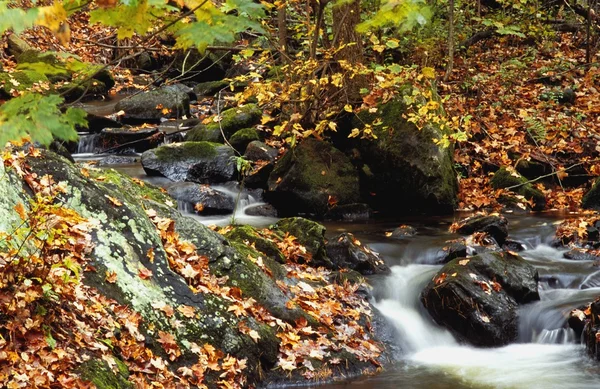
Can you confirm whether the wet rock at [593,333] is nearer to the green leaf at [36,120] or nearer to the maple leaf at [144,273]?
the maple leaf at [144,273]

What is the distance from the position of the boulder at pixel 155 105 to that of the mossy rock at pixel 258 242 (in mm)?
9227

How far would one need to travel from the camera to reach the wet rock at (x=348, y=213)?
11.4 meters

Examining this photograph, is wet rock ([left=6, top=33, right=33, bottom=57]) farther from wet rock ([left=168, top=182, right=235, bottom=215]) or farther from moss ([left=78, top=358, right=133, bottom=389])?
moss ([left=78, top=358, right=133, bottom=389])

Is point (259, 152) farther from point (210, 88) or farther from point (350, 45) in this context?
point (210, 88)

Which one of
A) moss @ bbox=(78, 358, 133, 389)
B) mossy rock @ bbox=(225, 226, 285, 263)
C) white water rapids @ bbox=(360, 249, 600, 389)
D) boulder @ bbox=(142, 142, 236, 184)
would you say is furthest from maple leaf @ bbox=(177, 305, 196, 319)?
boulder @ bbox=(142, 142, 236, 184)

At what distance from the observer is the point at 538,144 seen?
43.8 feet

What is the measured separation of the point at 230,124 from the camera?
14359 millimetres

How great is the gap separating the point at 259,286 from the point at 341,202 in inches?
207

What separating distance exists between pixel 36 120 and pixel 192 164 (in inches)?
418

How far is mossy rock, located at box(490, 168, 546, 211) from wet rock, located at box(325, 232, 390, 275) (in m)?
4.27

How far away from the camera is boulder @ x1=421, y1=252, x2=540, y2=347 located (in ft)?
24.5

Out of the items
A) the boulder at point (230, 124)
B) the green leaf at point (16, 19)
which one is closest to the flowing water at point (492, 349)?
the green leaf at point (16, 19)

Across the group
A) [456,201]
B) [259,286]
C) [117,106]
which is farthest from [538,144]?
[117,106]

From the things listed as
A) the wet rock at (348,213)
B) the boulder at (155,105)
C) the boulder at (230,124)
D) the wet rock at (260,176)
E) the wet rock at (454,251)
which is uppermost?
the boulder at (155,105)
